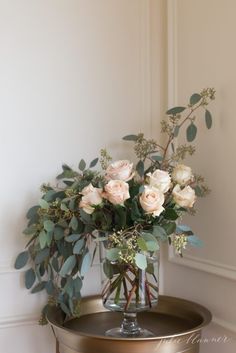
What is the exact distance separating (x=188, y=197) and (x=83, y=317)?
0.65 m

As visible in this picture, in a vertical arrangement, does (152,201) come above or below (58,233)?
above

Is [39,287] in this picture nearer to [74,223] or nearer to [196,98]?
[74,223]

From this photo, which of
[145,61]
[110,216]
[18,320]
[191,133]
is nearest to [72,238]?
[110,216]

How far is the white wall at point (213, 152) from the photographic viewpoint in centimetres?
158

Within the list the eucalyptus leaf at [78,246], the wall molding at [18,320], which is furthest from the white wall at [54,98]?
the eucalyptus leaf at [78,246]

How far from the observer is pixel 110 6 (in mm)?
1895

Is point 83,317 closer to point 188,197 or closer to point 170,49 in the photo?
point 188,197

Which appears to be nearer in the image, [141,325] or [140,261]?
[140,261]

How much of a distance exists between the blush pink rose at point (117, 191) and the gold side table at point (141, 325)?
1.35 ft

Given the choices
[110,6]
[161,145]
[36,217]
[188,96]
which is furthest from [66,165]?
[110,6]

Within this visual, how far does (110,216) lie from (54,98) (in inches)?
23.5

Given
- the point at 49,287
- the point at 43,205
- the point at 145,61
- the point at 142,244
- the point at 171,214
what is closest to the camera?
the point at 142,244

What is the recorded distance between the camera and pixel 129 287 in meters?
1.45

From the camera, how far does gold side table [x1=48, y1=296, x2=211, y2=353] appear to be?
133 centimetres
